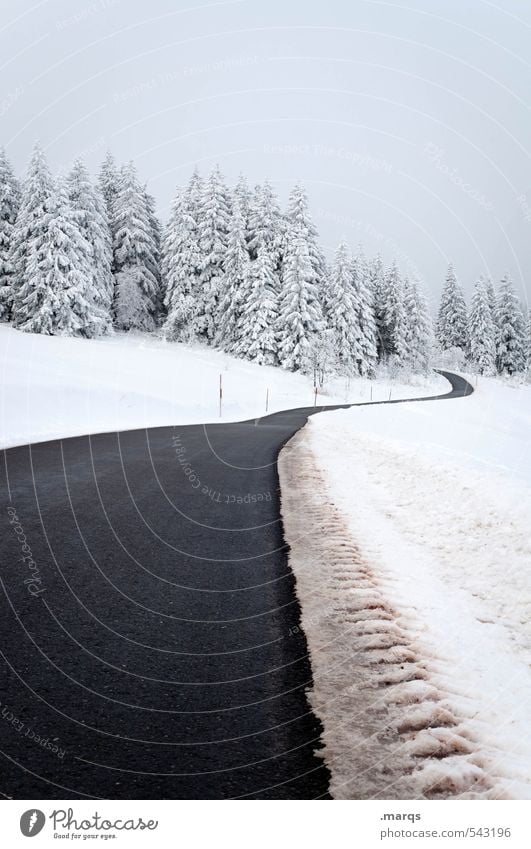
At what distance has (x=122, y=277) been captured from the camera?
4906 cm

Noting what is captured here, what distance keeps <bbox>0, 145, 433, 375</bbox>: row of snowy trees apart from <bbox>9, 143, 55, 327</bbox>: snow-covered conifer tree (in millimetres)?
96

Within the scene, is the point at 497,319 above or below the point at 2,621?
above

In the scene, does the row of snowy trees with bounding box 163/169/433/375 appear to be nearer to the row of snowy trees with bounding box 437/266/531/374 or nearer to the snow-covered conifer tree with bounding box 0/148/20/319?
the snow-covered conifer tree with bounding box 0/148/20/319

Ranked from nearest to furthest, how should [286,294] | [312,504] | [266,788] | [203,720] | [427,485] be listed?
[266,788] < [203,720] < [312,504] < [427,485] < [286,294]

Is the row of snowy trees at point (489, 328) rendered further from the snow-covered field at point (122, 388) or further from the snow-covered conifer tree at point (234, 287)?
the snow-covered conifer tree at point (234, 287)

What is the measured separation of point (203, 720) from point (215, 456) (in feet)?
26.7

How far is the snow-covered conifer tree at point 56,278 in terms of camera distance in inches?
1490

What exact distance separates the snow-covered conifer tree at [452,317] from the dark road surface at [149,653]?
8758cm

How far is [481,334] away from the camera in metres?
78.1

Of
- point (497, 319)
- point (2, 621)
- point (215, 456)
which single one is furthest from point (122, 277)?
point (497, 319)

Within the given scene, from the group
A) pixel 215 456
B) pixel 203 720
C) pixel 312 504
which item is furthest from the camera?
pixel 215 456

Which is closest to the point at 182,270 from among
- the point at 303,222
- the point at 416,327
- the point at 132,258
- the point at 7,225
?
the point at 132,258

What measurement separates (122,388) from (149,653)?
21159 millimetres
